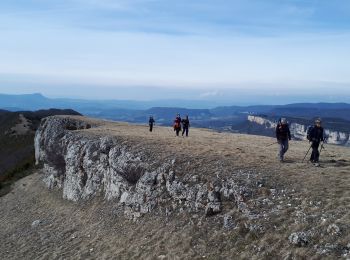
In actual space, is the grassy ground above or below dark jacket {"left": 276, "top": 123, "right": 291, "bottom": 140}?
below

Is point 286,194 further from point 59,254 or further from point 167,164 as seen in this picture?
point 59,254

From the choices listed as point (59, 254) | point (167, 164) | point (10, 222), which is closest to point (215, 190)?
point (167, 164)

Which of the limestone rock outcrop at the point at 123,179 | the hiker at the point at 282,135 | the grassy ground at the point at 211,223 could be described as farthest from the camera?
the hiker at the point at 282,135

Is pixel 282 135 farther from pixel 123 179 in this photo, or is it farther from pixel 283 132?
pixel 123 179

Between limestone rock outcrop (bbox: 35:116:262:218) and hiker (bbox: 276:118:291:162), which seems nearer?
limestone rock outcrop (bbox: 35:116:262:218)

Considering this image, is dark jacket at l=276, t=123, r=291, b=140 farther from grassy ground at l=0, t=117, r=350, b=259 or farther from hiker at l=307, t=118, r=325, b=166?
grassy ground at l=0, t=117, r=350, b=259

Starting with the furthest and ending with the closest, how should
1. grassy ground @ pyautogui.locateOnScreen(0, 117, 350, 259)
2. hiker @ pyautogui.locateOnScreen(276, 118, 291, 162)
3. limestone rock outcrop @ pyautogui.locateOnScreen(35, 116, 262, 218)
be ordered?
1. hiker @ pyautogui.locateOnScreen(276, 118, 291, 162)
2. limestone rock outcrop @ pyautogui.locateOnScreen(35, 116, 262, 218)
3. grassy ground @ pyautogui.locateOnScreen(0, 117, 350, 259)

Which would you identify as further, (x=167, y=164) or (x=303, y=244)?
(x=167, y=164)

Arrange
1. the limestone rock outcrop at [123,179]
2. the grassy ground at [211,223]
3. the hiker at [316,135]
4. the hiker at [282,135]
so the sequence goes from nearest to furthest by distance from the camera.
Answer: the grassy ground at [211,223]
the limestone rock outcrop at [123,179]
the hiker at [316,135]
the hiker at [282,135]

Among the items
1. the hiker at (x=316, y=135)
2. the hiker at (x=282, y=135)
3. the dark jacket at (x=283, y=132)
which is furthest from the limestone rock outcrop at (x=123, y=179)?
the hiker at (x=316, y=135)

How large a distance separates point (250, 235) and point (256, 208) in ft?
5.39

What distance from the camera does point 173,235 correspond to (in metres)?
20.6

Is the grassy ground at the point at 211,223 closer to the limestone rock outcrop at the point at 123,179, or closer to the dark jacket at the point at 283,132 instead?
the limestone rock outcrop at the point at 123,179

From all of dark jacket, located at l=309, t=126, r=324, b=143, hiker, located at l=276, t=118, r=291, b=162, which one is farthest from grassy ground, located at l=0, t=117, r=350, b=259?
dark jacket, located at l=309, t=126, r=324, b=143
